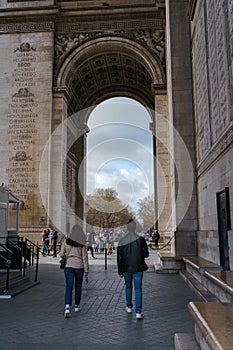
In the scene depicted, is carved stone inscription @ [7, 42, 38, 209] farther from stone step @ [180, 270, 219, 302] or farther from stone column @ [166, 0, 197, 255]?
stone step @ [180, 270, 219, 302]

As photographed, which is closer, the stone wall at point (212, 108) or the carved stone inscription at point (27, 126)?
the stone wall at point (212, 108)

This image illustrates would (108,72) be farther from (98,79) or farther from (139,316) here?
(139,316)

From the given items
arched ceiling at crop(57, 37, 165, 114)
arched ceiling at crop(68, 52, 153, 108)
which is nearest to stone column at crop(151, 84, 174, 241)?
arched ceiling at crop(57, 37, 165, 114)

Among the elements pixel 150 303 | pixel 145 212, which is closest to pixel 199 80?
pixel 150 303

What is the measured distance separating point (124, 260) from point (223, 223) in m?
3.06

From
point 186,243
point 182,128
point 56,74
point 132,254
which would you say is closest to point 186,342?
point 132,254

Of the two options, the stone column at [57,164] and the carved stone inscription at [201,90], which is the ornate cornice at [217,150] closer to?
the carved stone inscription at [201,90]

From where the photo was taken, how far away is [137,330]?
4.93 meters

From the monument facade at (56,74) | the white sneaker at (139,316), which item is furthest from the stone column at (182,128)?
the white sneaker at (139,316)

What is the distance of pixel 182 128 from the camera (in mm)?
12266

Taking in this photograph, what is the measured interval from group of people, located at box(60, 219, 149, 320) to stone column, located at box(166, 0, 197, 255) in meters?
6.04

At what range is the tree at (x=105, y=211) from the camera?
40.2 m

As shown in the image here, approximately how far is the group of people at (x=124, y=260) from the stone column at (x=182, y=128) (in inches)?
238

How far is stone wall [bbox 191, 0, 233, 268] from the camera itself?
288 inches
